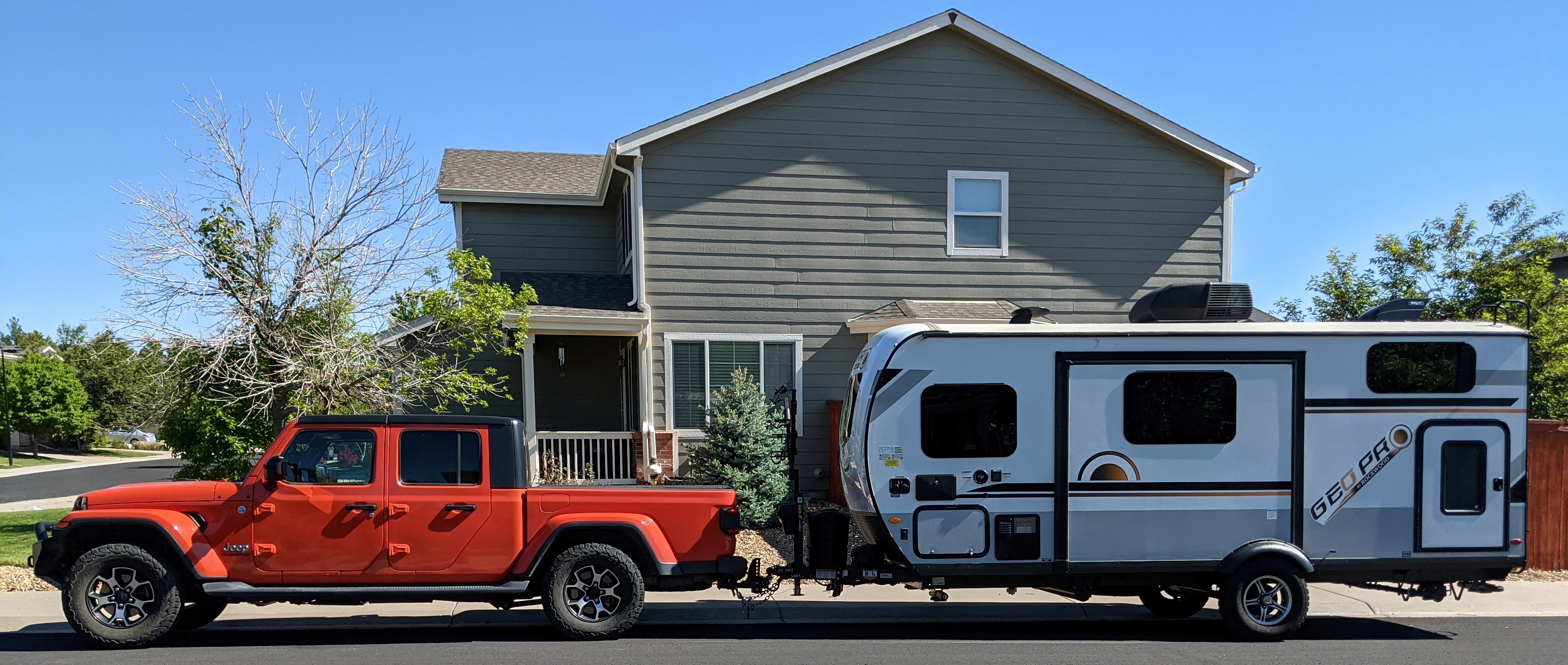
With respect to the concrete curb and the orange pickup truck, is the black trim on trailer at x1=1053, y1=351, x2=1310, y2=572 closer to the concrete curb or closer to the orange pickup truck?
the orange pickup truck

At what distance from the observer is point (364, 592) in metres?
6.71

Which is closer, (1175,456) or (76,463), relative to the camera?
(1175,456)

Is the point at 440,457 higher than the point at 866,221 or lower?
lower

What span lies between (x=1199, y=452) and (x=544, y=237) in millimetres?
12296

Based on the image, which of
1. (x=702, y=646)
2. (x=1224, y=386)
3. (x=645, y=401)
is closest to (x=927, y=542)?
(x=702, y=646)

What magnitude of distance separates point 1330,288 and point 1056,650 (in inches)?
500

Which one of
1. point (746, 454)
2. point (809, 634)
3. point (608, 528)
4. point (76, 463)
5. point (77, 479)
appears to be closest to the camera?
point (608, 528)

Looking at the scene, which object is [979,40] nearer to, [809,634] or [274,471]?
[809,634]

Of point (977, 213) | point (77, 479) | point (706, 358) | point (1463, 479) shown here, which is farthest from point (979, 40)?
point (77, 479)

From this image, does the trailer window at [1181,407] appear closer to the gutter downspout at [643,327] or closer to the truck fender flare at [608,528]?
the truck fender flare at [608,528]

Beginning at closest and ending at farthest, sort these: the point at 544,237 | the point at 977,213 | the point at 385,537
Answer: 1. the point at 385,537
2. the point at 977,213
3. the point at 544,237

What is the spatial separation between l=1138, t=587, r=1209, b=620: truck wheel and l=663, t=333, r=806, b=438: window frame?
6.11 metres

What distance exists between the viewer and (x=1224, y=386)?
22.9ft

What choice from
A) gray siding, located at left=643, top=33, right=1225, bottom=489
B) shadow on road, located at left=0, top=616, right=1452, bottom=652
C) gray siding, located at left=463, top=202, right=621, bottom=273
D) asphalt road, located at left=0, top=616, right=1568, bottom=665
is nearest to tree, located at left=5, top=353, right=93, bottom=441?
gray siding, located at left=463, top=202, right=621, bottom=273
